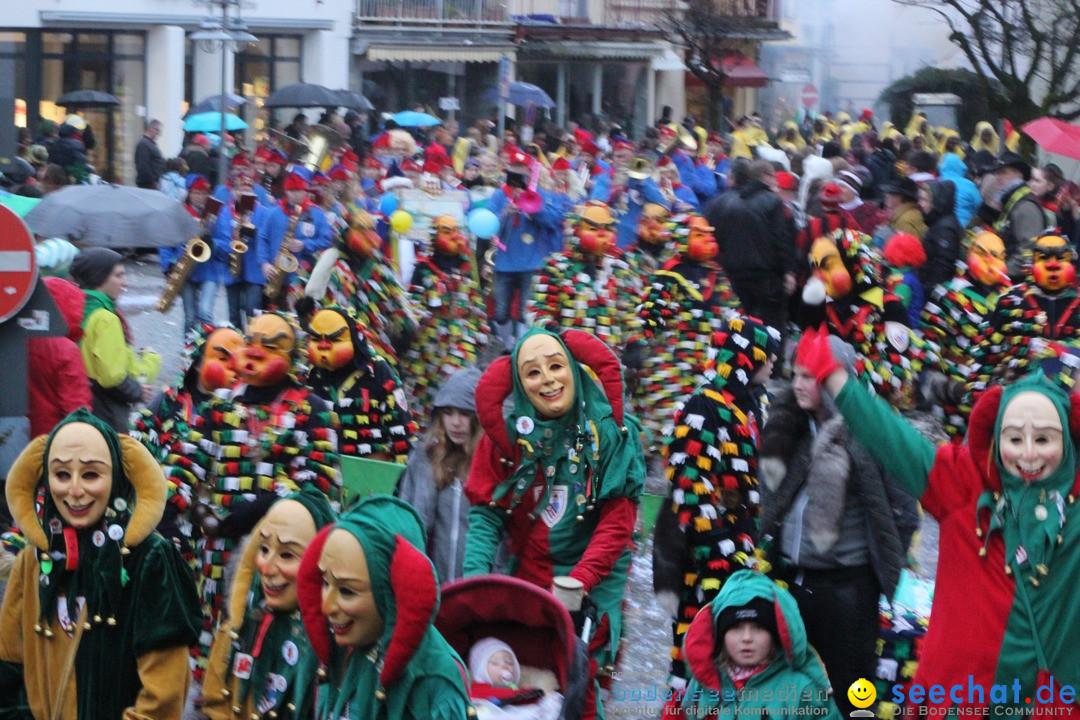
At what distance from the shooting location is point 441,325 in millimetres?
11070

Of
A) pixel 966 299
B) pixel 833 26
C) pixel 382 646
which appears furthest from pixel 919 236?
pixel 833 26

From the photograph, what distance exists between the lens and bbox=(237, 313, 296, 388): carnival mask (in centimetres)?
632

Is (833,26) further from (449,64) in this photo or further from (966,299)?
(966,299)

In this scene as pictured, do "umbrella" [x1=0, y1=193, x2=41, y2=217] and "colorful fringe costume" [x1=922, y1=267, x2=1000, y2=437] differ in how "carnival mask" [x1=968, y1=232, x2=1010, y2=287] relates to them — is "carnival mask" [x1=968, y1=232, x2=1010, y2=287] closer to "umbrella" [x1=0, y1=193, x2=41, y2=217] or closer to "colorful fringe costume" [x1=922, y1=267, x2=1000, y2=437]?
"colorful fringe costume" [x1=922, y1=267, x2=1000, y2=437]

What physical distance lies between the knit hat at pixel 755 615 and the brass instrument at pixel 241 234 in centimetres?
918

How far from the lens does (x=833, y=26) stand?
2013 inches

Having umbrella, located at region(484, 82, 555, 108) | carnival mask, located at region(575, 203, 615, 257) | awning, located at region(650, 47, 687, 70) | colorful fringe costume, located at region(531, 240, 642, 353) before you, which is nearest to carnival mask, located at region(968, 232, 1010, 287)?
colorful fringe costume, located at region(531, 240, 642, 353)

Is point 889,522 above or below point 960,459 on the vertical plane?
below

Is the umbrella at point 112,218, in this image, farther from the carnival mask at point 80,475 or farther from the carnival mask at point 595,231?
the carnival mask at point 80,475

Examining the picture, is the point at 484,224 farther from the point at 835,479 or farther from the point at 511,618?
the point at 511,618

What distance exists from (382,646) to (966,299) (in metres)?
7.67

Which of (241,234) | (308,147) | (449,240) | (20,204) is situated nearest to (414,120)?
(308,147)

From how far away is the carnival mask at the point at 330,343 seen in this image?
7.55 metres

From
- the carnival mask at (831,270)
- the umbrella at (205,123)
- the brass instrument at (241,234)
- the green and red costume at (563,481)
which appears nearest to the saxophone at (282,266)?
the brass instrument at (241,234)
